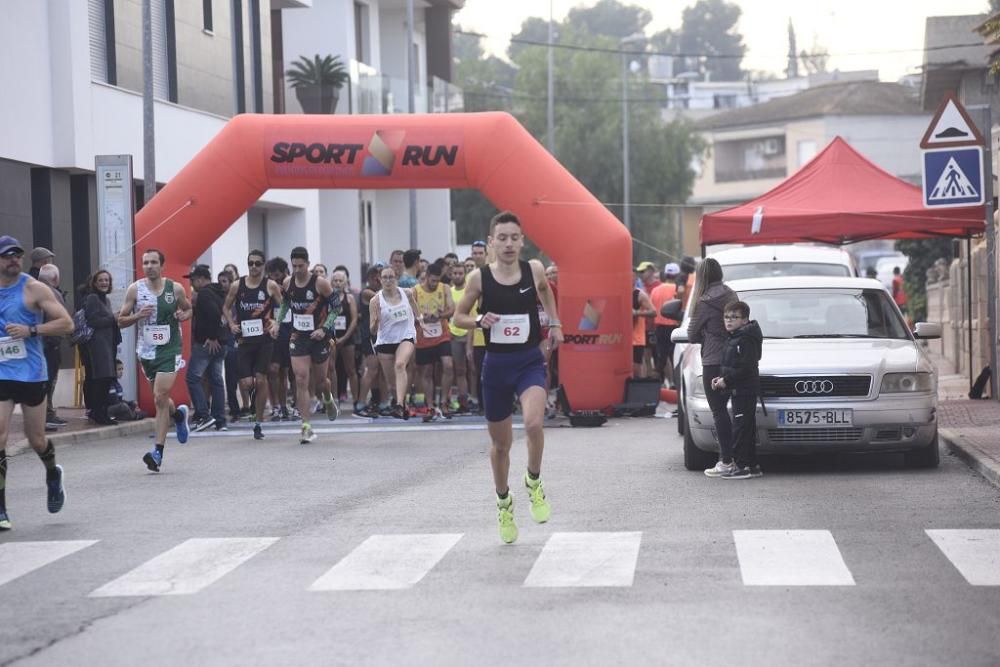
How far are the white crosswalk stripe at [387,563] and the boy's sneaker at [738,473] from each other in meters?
3.63

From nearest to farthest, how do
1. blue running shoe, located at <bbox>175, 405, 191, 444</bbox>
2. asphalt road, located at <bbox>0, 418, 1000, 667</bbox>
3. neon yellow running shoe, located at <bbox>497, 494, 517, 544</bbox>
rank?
asphalt road, located at <bbox>0, 418, 1000, 667</bbox>, neon yellow running shoe, located at <bbox>497, 494, 517, 544</bbox>, blue running shoe, located at <bbox>175, 405, 191, 444</bbox>

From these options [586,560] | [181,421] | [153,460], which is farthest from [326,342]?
[586,560]

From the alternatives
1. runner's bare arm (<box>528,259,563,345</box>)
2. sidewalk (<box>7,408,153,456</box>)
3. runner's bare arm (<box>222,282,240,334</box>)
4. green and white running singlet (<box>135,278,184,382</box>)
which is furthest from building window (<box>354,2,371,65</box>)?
runner's bare arm (<box>528,259,563,345</box>)

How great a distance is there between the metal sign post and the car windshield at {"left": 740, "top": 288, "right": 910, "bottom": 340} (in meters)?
8.94

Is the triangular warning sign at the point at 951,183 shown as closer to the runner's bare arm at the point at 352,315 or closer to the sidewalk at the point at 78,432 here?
the runner's bare arm at the point at 352,315

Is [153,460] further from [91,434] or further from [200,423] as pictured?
[200,423]

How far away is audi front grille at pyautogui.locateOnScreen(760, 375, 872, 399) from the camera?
13.5 m

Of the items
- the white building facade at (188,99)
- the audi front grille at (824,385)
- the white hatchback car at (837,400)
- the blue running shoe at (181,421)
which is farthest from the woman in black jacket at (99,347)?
the audi front grille at (824,385)

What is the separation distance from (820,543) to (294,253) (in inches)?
378

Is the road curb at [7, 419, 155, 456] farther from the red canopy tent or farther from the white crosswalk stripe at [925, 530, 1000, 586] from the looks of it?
the white crosswalk stripe at [925, 530, 1000, 586]

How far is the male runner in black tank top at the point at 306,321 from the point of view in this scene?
58.6ft

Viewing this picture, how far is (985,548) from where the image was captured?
9484 millimetres

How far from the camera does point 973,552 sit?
934cm

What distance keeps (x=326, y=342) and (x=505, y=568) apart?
9.41 meters
